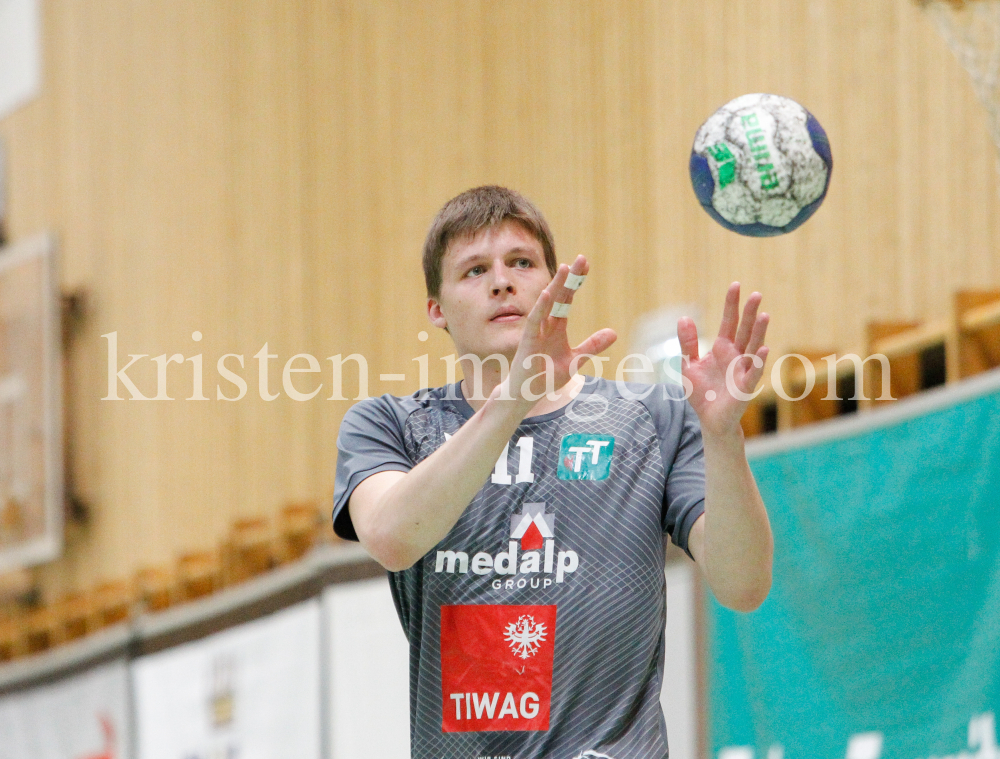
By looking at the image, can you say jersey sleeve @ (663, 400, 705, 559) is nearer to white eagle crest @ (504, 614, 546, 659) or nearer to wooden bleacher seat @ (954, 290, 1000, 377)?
white eagle crest @ (504, 614, 546, 659)

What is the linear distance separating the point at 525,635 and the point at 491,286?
2.26 feet

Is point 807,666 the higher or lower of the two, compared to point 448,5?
lower

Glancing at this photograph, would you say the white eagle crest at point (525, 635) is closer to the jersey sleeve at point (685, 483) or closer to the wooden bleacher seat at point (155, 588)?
the jersey sleeve at point (685, 483)

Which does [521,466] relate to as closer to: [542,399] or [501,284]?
[542,399]

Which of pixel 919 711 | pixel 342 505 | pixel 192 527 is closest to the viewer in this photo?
pixel 342 505

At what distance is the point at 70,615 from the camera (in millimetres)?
9219

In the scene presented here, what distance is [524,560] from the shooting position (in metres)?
2.31

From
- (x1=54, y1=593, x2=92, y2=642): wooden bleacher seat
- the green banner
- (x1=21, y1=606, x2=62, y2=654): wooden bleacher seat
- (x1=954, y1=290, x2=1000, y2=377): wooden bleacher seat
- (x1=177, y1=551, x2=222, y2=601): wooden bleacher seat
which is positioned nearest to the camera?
the green banner

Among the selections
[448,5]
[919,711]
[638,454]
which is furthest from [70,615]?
[638,454]

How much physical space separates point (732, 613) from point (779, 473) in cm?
57

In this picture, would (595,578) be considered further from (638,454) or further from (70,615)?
(70,615)

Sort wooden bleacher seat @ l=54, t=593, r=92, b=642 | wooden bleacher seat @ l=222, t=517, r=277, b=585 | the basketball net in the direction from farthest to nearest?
wooden bleacher seat @ l=54, t=593, r=92, b=642 < wooden bleacher seat @ l=222, t=517, r=277, b=585 < the basketball net

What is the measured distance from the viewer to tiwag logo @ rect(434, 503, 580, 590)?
230 centimetres

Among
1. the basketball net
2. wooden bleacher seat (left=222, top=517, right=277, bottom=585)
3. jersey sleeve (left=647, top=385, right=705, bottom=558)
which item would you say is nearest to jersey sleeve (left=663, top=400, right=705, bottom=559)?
jersey sleeve (left=647, top=385, right=705, bottom=558)
